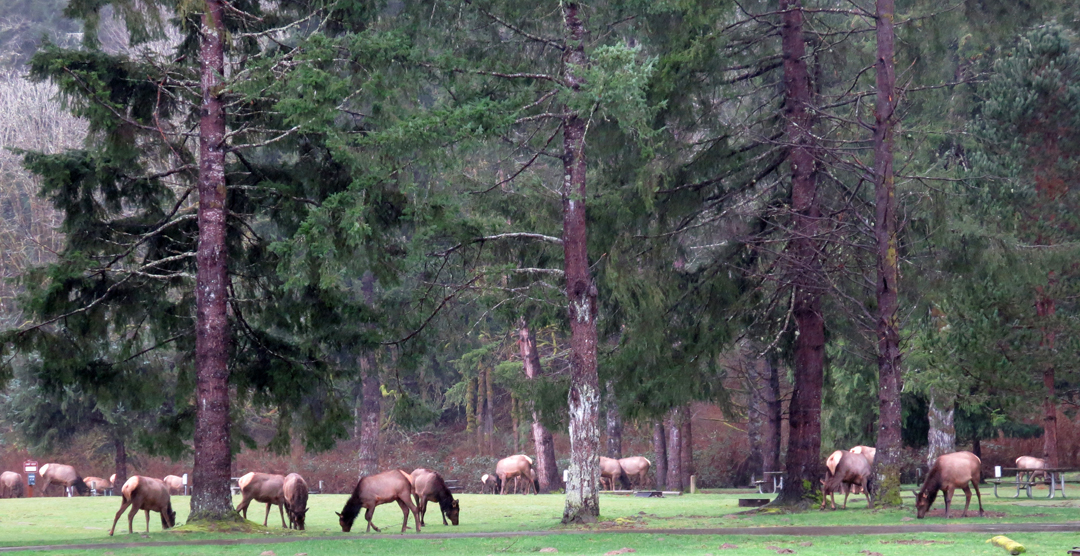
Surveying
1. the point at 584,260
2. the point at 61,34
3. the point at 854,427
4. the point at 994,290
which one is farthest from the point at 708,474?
the point at 61,34

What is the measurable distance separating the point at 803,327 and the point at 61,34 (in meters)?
56.8

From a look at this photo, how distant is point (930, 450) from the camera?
99.1ft

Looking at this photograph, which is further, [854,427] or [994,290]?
[854,427]

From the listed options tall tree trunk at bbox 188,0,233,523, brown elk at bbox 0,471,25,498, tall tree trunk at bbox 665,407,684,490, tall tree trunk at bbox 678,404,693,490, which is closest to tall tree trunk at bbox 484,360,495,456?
tall tree trunk at bbox 678,404,693,490

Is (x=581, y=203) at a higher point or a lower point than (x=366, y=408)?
higher

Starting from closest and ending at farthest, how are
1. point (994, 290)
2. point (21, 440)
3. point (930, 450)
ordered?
point (994, 290)
point (930, 450)
point (21, 440)

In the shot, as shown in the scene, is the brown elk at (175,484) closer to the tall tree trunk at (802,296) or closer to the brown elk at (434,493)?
the brown elk at (434,493)

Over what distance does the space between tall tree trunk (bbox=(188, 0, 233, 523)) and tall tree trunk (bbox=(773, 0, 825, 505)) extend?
1141 cm

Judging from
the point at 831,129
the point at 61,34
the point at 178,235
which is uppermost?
the point at 61,34

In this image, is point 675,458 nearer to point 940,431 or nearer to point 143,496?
point 940,431

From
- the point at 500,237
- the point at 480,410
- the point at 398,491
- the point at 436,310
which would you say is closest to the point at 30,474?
the point at 480,410

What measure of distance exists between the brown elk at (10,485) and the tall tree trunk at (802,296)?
113ft

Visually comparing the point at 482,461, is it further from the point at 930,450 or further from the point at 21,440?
the point at 930,450

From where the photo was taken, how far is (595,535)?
16266 millimetres
